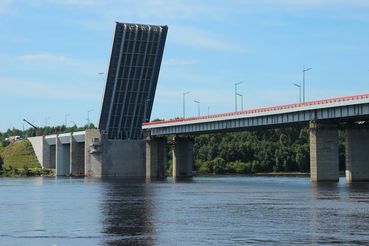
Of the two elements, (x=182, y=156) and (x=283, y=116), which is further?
(x=182, y=156)

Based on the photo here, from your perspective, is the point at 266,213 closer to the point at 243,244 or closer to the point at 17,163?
the point at 243,244

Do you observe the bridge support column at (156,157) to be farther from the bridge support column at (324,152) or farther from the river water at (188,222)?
the river water at (188,222)

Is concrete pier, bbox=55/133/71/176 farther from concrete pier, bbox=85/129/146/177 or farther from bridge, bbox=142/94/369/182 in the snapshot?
bridge, bbox=142/94/369/182

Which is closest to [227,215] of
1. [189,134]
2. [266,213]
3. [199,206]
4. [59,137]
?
[266,213]

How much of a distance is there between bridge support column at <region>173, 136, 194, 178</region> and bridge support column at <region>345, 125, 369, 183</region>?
36.6 meters

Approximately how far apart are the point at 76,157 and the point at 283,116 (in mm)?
53009

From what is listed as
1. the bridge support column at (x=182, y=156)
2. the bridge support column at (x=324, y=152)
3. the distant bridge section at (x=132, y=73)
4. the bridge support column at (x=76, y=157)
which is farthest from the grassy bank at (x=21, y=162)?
the bridge support column at (x=324, y=152)

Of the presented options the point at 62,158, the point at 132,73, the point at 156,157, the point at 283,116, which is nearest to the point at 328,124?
the point at 283,116

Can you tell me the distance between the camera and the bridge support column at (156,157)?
10106cm

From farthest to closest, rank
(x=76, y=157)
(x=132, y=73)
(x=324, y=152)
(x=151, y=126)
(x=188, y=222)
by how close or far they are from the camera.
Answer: (x=76, y=157), (x=151, y=126), (x=132, y=73), (x=324, y=152), (x=188, y=222)

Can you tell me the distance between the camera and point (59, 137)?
12206 cm

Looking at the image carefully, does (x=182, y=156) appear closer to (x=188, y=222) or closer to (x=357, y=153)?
(x=357, y=153)

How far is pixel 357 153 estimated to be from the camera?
71.0m

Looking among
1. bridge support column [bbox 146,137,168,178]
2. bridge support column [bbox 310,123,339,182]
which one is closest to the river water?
bridge support column [bbox 310,123,339,182]
